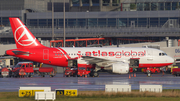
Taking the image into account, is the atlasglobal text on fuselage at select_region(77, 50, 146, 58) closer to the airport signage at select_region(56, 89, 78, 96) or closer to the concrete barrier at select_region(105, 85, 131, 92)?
the concrete barrier at select_region(105, 85, 131, 92)

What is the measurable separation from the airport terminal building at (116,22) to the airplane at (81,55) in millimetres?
35012

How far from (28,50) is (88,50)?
9524 mm

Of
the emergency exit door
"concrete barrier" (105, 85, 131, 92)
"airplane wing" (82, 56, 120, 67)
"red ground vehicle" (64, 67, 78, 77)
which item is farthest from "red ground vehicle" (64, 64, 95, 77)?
"concrete barrier" (105, 85, 131, 92)

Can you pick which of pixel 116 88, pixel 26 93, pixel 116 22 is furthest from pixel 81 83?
pixel 116 22

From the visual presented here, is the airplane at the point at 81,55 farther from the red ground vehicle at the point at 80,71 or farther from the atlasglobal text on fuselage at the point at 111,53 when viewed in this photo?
the red ground vehicle at the point at 80,71

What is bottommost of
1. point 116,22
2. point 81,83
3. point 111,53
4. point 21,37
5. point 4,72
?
point 81,83

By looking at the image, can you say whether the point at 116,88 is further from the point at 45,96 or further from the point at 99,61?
the point at 99,61

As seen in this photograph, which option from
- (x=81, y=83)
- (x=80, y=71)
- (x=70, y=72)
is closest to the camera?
(x=81, y=83)

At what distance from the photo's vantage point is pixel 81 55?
51.8m

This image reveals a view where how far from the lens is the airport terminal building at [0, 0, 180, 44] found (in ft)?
297

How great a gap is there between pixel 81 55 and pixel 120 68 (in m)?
7.34

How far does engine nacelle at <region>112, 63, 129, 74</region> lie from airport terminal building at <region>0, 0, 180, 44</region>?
39.2 m

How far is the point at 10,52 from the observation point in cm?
5069

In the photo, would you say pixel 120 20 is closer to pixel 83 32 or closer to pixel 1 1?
pixel 83 32
